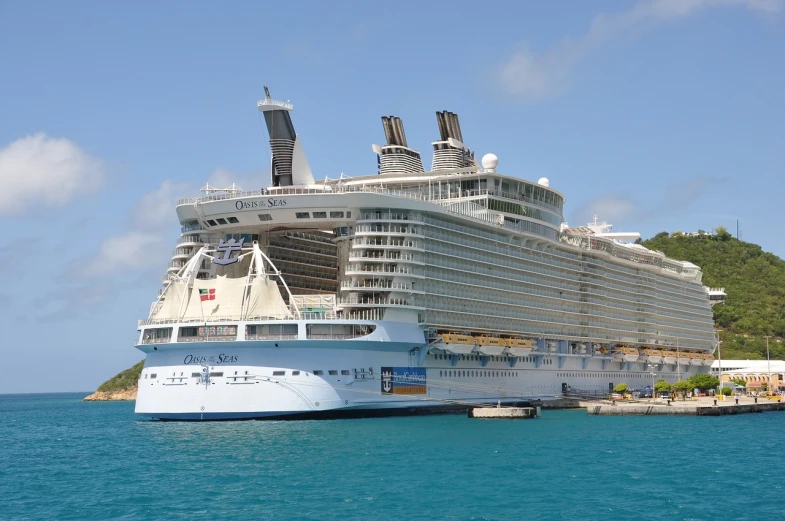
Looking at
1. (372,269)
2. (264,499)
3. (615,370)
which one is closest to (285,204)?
(372,269)

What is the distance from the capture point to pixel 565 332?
3297 inches

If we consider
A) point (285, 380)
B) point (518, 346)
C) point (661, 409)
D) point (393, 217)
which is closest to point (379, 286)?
point (393, 217)

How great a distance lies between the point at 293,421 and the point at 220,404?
4.50 metres

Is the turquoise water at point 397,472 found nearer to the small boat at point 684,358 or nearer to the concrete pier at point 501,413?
the concrete pier at point 501,413

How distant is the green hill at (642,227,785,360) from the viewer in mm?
154125

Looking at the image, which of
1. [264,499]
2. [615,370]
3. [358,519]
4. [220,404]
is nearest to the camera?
[358,519]

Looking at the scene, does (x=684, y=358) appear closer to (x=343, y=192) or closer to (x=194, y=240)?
(x=343, y=192)

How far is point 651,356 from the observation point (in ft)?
326

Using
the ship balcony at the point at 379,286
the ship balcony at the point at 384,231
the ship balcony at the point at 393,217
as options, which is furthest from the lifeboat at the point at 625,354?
the ship balcony at the point at 379,286

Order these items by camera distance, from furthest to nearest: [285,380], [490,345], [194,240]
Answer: [490,345] → [194,240] → [285,380]

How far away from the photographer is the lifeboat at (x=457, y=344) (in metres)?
65.2

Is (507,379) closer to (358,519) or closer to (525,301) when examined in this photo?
(525,301)

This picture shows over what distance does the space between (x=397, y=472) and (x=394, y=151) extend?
143ft

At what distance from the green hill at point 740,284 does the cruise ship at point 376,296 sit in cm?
7361
